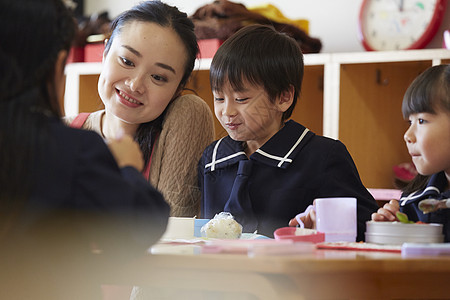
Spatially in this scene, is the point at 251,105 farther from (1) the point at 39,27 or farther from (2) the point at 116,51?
(1) the point at 39,27

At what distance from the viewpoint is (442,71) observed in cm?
125

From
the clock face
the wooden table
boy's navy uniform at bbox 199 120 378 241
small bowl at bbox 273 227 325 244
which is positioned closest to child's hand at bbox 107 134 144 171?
the wooden table

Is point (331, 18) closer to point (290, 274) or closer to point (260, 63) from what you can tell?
point (260, 63)

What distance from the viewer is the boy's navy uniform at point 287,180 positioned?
143 cm

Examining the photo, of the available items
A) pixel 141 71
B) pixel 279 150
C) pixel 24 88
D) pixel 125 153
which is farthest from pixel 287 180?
pixel 24 88

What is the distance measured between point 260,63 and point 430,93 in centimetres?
42

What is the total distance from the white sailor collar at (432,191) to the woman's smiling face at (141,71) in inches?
25.8

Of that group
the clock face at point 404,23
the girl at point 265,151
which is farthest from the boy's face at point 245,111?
the clock face at point 404,23

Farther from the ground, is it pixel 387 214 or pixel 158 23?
pixel 158 23

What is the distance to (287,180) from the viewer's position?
1.45m

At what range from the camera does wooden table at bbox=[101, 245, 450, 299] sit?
69 centimetres

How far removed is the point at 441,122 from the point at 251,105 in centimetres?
44

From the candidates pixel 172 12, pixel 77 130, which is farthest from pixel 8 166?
pixel 172 12

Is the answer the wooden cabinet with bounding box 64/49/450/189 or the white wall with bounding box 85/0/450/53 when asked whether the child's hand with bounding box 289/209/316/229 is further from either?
the white wall with bounding box 85/0/450/53
